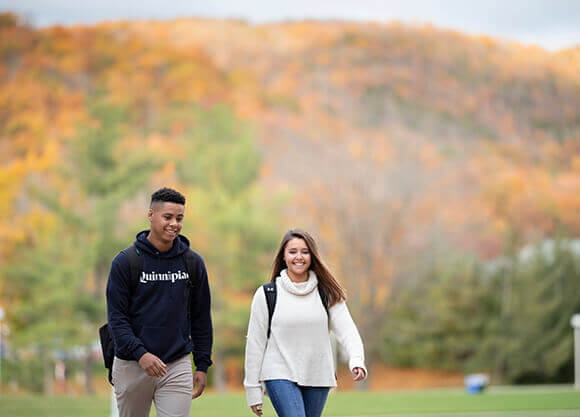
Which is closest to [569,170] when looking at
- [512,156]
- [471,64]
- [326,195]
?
[512,156]

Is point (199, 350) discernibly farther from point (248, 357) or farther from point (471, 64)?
point (471, 64)

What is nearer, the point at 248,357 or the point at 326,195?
the point at 248,357

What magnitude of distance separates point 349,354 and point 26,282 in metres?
34.6

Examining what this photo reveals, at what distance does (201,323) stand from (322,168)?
5620cm

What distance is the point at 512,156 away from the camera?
83.8m

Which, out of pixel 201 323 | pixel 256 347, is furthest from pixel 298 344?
pixel 201 323

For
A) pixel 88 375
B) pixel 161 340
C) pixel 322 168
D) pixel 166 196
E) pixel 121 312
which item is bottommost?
pixel 161 340

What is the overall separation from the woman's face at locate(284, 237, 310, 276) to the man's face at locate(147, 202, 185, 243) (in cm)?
83

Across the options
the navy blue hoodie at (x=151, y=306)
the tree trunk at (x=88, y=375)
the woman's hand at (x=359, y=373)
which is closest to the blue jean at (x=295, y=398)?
the woman's hand at (x=359, y=373)

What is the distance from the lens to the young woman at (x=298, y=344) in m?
5.07

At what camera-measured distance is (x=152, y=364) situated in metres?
4.53

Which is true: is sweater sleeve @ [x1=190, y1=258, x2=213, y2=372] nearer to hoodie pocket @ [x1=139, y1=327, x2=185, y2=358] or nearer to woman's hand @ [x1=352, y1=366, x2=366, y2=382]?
hoodie pocket @ [x1=139, y1=327, x2=185, y2=358]

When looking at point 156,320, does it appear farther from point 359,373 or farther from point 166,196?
point 359,373

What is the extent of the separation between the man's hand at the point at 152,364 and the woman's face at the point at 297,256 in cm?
106
